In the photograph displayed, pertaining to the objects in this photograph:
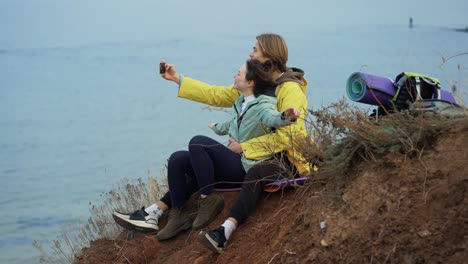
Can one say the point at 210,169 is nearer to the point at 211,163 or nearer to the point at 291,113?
the point at 211,163

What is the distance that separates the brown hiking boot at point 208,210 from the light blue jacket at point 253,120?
15.7 inches

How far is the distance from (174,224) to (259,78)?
145cm

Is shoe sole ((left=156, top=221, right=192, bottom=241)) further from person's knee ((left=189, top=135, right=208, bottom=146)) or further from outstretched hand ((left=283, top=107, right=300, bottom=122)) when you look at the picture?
outstretched hand ((left=283, top=107, right=300, bottom=122))

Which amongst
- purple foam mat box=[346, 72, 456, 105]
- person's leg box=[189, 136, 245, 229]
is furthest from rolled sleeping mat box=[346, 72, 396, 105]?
person's leg box=[189, 136, 245, 229]

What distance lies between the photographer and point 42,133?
88.8 ft

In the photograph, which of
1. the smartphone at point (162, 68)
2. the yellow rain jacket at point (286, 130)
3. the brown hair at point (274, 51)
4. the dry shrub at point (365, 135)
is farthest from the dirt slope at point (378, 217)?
the smartphone at point (162, 68)

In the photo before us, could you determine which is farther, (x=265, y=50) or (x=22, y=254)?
(x=22, y=254)

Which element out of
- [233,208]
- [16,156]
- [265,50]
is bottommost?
[16,156]

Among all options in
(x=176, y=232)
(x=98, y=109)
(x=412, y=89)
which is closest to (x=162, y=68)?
(x=176, y=232)

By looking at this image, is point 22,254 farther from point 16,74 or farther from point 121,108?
point 16,74

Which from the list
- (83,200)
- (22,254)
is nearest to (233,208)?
(22,254)

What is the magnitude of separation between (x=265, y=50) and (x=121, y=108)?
861 inches

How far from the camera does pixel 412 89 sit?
646 cm

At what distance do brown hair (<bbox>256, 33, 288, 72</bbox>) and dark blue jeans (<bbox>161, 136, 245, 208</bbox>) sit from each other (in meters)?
0.88
